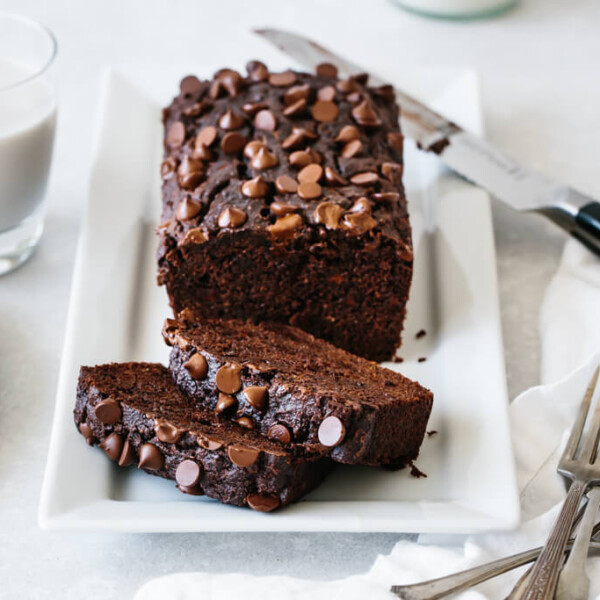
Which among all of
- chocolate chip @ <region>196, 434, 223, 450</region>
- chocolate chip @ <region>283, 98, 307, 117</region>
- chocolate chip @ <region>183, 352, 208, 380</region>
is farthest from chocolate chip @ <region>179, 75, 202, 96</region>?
chocolate chip @ <region>196, 434, 223, 450</region>

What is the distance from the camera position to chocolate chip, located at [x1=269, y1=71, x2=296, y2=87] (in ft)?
12.4

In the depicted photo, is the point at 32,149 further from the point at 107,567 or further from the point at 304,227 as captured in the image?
the point at 107,567

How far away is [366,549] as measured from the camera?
107 inches

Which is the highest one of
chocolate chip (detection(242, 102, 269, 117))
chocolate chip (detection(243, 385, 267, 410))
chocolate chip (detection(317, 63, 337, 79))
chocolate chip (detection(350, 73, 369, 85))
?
chocolate chip (detection(350, 73, 369, 85))

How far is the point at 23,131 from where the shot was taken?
11.6 ft

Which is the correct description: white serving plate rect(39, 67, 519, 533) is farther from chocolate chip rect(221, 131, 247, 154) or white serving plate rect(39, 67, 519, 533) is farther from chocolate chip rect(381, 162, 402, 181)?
chocolate chip rect(221, 131, 247, 154)

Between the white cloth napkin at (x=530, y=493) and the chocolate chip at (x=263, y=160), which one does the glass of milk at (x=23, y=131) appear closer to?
the chocolate chip at (x=263, y=160)

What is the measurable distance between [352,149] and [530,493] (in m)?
1.34

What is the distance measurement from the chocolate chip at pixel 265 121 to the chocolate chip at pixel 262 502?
4.87 feet

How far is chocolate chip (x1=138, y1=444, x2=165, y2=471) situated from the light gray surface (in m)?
0.21

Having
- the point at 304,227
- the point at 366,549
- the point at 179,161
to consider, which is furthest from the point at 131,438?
the point at 179,161

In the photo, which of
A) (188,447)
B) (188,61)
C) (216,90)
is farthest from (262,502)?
(188,61)

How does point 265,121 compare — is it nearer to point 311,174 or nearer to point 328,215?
point 311,174

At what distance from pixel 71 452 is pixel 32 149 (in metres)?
1.32
